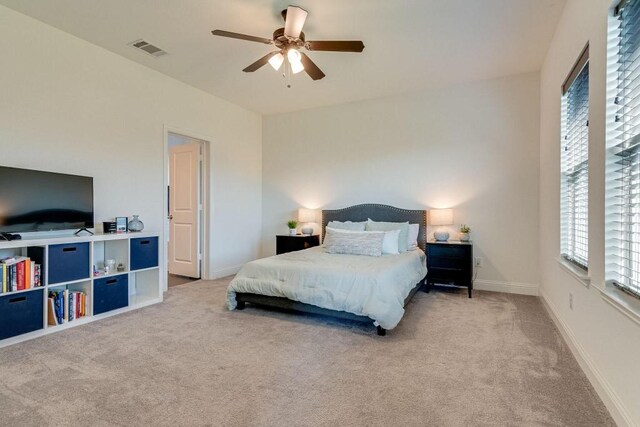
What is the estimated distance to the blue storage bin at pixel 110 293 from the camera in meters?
3.25

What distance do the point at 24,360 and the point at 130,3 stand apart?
292 cm

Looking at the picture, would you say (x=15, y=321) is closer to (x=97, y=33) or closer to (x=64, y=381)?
(x=64, y=381)

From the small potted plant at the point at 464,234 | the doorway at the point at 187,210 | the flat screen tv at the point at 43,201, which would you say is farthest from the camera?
the doorway at the point at 187,210

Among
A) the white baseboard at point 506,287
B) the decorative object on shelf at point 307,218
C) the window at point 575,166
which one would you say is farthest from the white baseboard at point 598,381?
the decorative object on shelf at point 307,218

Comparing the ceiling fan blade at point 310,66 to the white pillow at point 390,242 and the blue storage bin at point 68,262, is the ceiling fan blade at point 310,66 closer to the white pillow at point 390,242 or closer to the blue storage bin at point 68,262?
the white pillow at point 390,242

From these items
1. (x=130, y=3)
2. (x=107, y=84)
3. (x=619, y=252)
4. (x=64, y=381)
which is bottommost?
(x=64, y=381)

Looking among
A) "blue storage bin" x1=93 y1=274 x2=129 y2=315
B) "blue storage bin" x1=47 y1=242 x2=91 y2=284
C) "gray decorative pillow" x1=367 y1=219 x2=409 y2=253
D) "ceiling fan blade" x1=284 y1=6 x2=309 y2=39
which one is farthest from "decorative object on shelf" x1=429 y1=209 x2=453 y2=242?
"blue storage bin" x1=47 y1=242 x2=91 y2=284

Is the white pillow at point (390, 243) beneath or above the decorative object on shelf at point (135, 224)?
beneath

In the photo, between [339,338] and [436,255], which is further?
[436,255]

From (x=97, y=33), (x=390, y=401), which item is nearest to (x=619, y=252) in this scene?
(x=390, y=401)

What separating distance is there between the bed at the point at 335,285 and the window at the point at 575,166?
4.64 ft

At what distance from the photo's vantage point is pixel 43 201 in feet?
9.92

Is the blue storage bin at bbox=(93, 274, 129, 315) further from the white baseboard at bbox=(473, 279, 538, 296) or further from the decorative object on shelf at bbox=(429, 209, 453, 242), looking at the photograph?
the white baseboard at bbox=(473, 279, 538, 296)

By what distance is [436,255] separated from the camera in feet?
14.0
